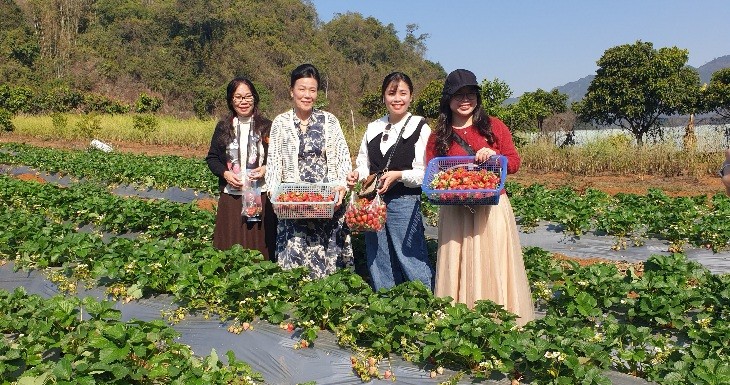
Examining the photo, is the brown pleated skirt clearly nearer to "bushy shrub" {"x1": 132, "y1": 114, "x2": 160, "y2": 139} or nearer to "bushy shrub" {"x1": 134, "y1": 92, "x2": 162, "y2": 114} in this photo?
"bushy shrub" {"x1": 132, "y1": 114, "x2": 160, "y2": 139}

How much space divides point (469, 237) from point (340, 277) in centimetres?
86

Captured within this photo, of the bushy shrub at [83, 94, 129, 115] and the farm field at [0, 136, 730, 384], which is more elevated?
the bushy shrub at [83, 94, 129, 115]

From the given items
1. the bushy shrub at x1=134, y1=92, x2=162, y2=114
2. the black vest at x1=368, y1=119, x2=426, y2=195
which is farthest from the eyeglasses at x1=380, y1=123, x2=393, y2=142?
the bushy shrub at x1=134, y1=92, x2=162, y2=114

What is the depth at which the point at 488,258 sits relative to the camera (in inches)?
146

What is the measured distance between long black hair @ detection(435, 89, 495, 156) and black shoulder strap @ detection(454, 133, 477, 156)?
28mm

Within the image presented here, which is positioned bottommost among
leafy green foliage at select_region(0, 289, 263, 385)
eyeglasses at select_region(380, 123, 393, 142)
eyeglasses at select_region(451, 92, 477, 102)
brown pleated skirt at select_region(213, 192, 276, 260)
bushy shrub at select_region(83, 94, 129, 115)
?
leafy green foliage at select_region(0, 289, 263, 385)

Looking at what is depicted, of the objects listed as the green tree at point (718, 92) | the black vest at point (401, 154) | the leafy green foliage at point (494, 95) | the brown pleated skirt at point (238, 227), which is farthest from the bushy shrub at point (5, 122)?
the green tree at point (718, 92)

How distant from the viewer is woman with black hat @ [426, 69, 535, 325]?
144 inches

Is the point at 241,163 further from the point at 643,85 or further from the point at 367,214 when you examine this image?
the point at 643,85

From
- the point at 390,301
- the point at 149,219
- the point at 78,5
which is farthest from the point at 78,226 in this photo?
the point at 78,5

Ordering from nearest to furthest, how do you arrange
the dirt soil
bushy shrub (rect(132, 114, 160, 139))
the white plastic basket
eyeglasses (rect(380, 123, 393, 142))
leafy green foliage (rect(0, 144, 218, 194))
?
→ the white plastic basket, eyeglasses (rect(380, 123, 393, 142)), leafy green foliage (rect(0, 144, 218, 194)), the dirt soil, bushy shrub (rect(132, 114, 160, 139))

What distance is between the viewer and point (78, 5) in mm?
46781

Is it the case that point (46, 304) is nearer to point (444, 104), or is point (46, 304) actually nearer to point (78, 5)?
point (444, 104)

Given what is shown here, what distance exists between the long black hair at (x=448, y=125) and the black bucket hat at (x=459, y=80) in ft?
0.21
